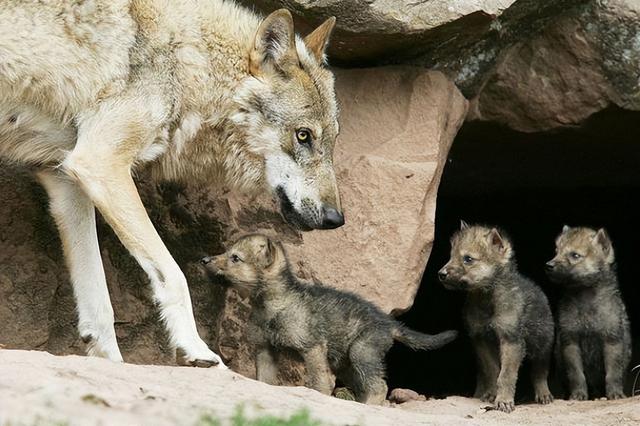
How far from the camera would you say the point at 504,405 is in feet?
24.5

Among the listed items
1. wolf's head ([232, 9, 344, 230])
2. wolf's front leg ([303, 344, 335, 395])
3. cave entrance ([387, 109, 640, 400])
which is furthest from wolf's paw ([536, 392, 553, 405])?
wolf's head ([232, 9, 344, 230])

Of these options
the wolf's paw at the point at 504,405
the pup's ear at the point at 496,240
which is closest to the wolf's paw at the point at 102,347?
the wolf's paw at the point at 504,405

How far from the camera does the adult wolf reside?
626cm

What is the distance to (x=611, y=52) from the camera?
8.13 metres

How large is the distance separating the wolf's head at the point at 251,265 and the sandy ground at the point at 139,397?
164 centimetres

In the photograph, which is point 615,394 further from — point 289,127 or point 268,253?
point 289,127

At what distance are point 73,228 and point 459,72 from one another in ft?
9.95

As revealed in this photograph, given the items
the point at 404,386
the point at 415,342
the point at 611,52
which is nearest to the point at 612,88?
the point at 611,52

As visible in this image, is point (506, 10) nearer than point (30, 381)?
No

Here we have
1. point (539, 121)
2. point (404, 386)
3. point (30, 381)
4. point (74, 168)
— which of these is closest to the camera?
point (30, 381)

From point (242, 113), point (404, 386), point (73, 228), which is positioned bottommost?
point (404, 386)

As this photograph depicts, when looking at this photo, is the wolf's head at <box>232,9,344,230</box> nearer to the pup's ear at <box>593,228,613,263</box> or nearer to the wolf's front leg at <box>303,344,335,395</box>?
the wolf's front leg at <box>303,344,335,395</box>

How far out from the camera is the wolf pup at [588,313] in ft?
27.1

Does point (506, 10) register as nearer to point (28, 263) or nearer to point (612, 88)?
point (612, 88)
